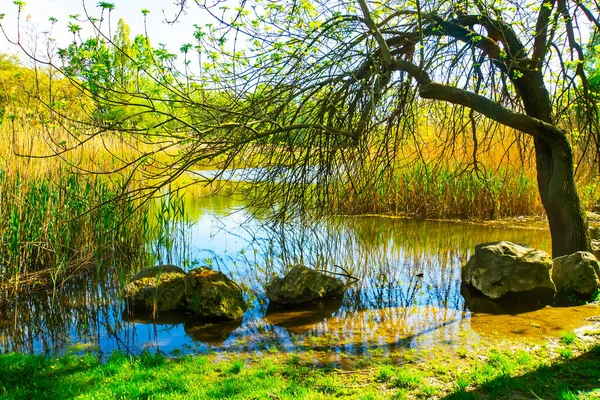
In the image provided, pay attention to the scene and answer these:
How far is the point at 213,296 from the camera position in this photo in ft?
17.2

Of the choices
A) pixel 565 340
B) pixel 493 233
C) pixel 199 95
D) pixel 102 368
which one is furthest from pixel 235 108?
pixel 493 233

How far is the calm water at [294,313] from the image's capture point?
15.0 ft

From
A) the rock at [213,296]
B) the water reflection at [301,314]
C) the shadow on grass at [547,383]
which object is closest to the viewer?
the shadow on grass at [547,383]

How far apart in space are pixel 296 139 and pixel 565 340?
3790 millimetres

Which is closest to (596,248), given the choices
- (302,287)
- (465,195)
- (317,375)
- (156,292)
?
(465,195)

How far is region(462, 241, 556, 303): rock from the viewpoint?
5617mm

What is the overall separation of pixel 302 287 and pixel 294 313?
371mm

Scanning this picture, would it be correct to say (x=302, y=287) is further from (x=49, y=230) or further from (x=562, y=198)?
(x=562, y=198)

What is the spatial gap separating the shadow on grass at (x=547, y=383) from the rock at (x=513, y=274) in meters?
1.95

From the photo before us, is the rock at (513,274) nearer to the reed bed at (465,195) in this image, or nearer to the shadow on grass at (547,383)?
the shadow on grass at (547,383)

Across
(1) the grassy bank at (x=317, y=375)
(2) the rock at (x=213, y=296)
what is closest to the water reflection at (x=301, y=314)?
(2) the rock at (x=213, y=296)

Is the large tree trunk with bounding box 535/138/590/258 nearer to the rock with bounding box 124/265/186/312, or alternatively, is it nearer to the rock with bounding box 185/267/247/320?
the rock with bounding box 185/267/247/320

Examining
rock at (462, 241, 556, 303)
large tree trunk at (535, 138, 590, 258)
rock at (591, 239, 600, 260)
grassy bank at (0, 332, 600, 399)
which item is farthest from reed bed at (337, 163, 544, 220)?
grassy bank at (0, 332, 600, 399)

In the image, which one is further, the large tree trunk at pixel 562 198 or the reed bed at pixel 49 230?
the large tree trunk at pixel 562 198
